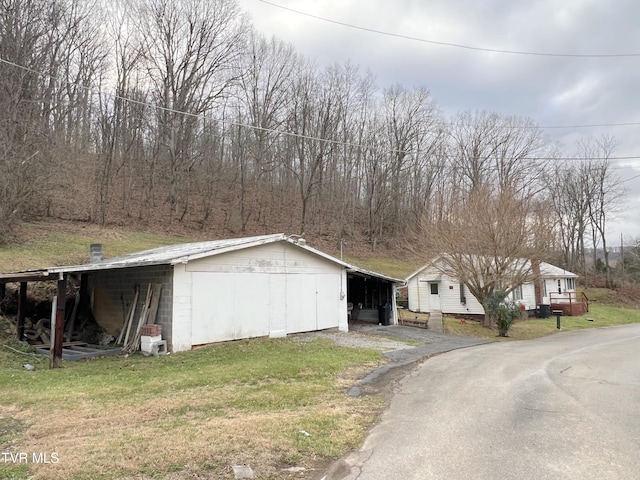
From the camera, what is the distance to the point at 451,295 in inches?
1073

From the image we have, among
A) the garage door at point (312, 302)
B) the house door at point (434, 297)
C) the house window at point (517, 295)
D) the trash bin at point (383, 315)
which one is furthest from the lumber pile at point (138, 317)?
the house window at point (517, 295)

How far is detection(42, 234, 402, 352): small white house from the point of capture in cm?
1262

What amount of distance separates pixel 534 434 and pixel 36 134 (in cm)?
2259

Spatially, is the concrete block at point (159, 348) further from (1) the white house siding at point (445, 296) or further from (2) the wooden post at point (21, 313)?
(1) the white house siding at point (445, 296)

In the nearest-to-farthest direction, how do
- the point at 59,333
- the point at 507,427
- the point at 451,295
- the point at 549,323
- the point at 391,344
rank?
the point at 507,427
the point at 59,333
the point at 391,344
the point at 549,323
the point at 451,295

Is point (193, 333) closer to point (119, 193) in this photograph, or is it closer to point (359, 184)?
point (119, 193)

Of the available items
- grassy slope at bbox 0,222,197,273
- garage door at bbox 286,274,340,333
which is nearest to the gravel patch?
garage door at bbox 286,274,340,333

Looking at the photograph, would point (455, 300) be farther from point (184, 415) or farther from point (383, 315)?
point (184, 415)

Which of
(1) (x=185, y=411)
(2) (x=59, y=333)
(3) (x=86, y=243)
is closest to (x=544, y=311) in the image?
(3) (x=86, y=243)

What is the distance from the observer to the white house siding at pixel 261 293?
517 inches

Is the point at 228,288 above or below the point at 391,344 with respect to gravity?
above

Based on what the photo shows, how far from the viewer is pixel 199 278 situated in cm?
1315

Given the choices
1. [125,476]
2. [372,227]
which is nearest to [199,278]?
[125,476]

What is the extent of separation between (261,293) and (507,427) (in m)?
10.1
